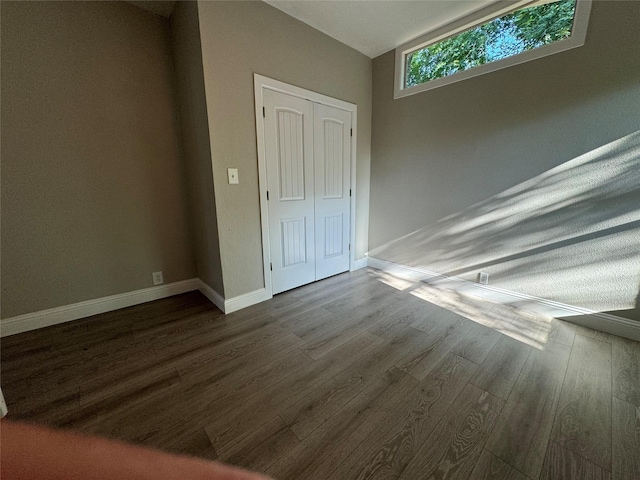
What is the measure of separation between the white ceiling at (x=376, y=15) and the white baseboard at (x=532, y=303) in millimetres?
2498

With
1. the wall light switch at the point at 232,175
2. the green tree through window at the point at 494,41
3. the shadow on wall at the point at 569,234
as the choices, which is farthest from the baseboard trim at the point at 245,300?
the green tree through window at the point at 494,41

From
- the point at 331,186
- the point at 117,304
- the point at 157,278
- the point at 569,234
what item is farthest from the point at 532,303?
the point at 117,304

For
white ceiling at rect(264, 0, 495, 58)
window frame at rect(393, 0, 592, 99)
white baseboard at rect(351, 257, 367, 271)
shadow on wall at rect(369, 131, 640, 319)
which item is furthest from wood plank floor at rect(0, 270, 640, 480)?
white ceiling at rect(264, 0, 495, 58)

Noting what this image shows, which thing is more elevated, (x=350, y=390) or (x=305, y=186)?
(x=305, y=186)

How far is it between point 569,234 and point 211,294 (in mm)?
3183

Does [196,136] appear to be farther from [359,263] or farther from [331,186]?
[359,263]

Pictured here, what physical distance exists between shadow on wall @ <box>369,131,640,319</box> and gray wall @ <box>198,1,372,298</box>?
2054 mm

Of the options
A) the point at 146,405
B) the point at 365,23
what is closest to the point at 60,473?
the point at 146,405

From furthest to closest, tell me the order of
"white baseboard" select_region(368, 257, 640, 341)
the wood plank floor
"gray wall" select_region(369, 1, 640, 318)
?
"white baseboard" select_region(368, 257, 640, 341)
"gray wall" select_region(369, 1, 640, 318)
the wood plank floor

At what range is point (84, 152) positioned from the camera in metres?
2.02

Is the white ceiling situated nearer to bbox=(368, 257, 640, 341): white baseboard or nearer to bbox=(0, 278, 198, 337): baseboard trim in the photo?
bbox=(368, 257, 640, 341): white baseboard

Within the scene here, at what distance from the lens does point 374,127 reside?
10.2 feet

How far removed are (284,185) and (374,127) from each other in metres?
1.53

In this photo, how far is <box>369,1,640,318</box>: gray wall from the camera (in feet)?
5.54
